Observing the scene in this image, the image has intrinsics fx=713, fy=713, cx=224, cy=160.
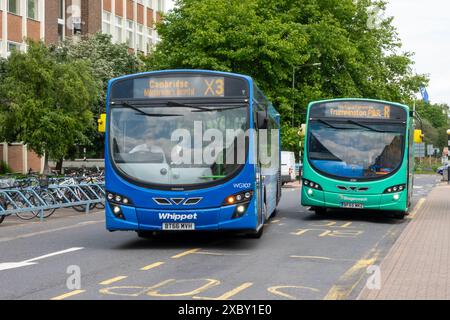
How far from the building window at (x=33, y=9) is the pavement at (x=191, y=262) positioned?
2819cm

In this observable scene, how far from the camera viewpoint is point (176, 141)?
11609 millimetres

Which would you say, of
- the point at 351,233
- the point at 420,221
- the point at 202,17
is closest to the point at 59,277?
the point at 351,233

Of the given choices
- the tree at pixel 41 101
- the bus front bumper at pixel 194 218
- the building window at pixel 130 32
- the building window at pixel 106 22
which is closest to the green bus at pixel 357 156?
the bus front bumper at pixel 194 218

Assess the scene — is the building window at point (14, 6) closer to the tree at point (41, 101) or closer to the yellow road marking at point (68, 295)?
the tree at point (41, 101)

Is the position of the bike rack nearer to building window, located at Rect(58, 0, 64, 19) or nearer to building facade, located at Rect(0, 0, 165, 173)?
building facade, located at Rect(0, 0, 165, 173)

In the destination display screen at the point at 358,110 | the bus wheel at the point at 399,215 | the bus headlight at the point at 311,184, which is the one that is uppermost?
the destination display screen at the point at 358,110

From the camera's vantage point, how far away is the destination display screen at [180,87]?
12.0 meters

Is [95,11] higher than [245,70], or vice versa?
[95,11]

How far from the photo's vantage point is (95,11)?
5078 centimetres

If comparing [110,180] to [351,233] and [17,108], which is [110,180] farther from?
[17,108]

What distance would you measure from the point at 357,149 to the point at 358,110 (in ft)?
3.48

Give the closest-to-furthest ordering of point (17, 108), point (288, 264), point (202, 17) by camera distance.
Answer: point (288, 264) → point (17, 108) → point (202, 17)

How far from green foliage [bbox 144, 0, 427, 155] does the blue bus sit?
2587 centimetres

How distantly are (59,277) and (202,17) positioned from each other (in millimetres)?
31275
